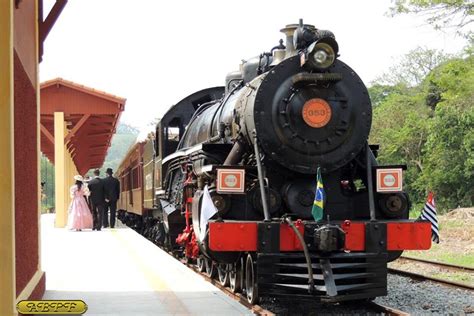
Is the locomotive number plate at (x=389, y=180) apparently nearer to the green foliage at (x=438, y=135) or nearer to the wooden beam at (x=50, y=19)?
the wooden beam at (x=50, y=19)

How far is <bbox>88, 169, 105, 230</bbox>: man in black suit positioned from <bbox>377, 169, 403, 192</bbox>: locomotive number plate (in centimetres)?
1173

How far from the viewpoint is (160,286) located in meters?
Answer: 7.95

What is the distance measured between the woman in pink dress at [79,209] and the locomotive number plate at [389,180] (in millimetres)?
11430

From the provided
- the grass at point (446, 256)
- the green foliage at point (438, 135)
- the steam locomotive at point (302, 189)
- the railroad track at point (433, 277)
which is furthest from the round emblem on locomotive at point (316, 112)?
the green foliage at point (438, 135)

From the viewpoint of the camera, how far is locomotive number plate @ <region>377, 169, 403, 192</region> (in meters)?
7.73

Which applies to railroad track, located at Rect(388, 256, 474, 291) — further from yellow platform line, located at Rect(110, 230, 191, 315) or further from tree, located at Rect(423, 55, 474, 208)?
tree, located at Rect(423, 55, 474, 208)

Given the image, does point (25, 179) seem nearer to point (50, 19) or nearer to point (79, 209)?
point (50, 19)

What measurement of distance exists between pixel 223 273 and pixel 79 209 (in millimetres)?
9839

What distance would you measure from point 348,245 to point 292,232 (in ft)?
1.96

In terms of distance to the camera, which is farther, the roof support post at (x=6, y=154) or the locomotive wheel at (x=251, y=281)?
the locomotive wheel at (x=251, y=281)

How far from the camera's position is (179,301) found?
6.91 m

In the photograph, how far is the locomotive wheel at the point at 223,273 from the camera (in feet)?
28.7

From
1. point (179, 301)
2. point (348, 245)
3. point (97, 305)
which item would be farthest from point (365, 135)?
point (97, 305)

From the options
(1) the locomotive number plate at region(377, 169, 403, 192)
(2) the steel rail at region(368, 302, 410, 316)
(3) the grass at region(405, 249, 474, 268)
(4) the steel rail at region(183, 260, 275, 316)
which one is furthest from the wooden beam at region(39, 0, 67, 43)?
(3) the grass at region(405, 249, 474, 268)
